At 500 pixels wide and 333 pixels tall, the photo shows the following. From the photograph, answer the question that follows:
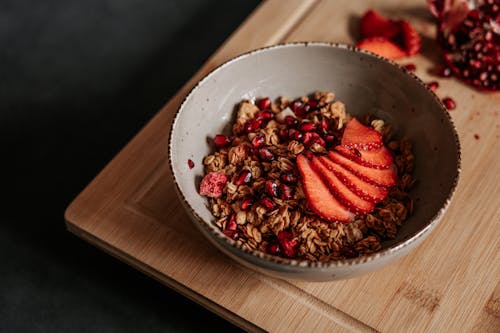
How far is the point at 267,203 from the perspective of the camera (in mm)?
1334

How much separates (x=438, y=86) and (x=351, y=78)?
0.29m

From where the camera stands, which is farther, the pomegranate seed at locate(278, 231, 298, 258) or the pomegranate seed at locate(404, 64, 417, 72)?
the pomegranate seed at locate(404, 64, 417, 72)

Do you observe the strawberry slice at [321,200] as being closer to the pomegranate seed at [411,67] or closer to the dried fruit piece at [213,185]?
the dried fruit piece at [213,185]

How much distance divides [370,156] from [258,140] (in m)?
0.27

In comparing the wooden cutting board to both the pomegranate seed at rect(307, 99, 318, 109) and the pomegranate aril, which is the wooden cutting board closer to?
the pomegranate aril

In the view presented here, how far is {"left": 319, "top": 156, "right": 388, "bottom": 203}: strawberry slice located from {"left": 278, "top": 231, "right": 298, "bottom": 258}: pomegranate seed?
7.1 inches

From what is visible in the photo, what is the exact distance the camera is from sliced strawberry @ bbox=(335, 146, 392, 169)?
138 centimetres

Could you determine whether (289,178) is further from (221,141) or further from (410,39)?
(410,39)

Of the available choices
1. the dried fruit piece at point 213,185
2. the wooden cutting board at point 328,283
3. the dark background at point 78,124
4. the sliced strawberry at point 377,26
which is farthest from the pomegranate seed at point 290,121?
the dark background at point 78,124

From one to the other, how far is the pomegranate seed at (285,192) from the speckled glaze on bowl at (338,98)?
0.17m

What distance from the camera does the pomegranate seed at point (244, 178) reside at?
139 centimetres

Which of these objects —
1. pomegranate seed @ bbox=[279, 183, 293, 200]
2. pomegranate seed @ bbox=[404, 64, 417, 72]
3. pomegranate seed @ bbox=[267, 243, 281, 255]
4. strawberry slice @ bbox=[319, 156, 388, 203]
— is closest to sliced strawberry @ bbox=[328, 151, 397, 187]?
strawberry slice @ bbox=[319, 156, 388, 203]

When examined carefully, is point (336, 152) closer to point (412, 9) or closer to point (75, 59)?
point (412, 9)

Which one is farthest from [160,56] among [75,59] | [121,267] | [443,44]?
[443,44]
